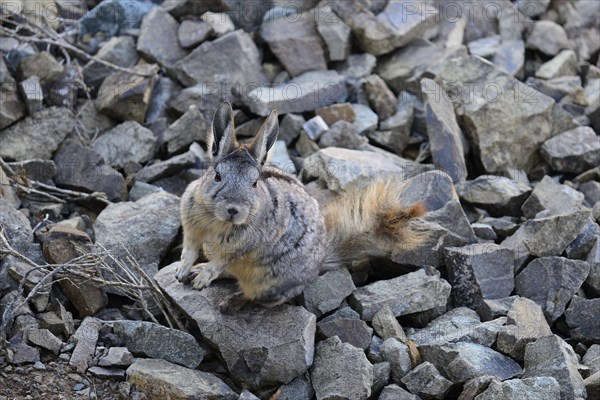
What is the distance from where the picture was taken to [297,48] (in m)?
10.0

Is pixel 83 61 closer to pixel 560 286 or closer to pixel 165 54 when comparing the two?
pixel 165 54

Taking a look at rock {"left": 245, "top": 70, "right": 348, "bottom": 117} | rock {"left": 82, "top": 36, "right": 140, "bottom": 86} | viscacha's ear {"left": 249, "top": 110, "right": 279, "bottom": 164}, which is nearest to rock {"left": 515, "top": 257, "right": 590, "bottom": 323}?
viscacha's ear {"left": 249, "top": 110, "right": 279, "bottom": 164}

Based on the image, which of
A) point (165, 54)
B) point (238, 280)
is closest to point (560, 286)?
point (238, 280)

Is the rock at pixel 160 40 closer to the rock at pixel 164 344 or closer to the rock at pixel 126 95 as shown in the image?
the rock at pixel 126 95

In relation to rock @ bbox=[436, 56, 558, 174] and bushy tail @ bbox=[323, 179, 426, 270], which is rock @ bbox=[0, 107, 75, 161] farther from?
rock @ bbox=[436, 56, 558, 174]

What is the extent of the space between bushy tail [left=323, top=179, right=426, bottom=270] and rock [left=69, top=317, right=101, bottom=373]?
2.00 meters

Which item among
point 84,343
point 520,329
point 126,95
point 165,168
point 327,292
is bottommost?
point 520,329

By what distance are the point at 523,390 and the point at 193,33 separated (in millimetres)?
5596

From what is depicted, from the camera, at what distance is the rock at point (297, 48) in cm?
997

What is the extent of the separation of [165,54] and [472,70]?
3.41 m

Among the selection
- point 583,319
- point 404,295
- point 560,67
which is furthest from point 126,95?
point 560,67

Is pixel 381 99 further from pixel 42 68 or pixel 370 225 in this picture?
pixel 42 68

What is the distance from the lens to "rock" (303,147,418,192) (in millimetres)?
8375

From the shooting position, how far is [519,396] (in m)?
6.25
